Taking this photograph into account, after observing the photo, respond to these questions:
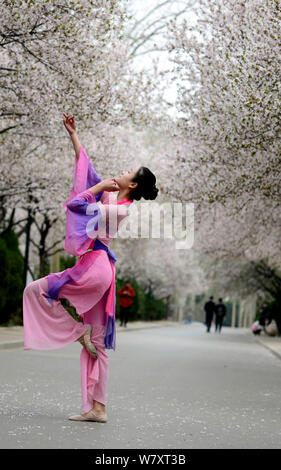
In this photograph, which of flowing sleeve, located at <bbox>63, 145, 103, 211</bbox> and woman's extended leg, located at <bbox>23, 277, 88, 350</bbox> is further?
flowing sleeve, located at <bbox>63, 145, 103, 211</bbox>

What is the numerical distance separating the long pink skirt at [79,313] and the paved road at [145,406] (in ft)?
1.23

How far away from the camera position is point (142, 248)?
48.5m

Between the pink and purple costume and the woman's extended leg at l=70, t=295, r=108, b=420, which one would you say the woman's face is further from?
the woman's extended leg at l=70, t=295, r=108, b=420

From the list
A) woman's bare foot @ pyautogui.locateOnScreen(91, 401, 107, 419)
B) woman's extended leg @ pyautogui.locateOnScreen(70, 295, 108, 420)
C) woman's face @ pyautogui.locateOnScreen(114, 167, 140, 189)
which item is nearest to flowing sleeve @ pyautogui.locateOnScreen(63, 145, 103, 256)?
woman's face @ pyautogui.locateOnScreen(114, 167, 140, 189)

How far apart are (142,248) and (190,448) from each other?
1692 inches

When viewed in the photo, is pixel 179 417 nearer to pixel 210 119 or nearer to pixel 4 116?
pixel 210 119

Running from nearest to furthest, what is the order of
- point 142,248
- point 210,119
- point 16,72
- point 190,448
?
point 190,448
point 16,72
point 210,119
point 142,248

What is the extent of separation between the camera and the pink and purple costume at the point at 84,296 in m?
6.54

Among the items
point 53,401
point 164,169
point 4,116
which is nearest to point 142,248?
point 164,169

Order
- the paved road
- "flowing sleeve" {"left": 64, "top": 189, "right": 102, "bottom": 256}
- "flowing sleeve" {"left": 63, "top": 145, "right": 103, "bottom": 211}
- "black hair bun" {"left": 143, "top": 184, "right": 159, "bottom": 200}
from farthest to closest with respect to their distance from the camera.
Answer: "black hair bun" {"left": 143, "top": 184, "right": 159, "bottom": 200}, "flowing sleeve" {"left": 63, "top": 145, "right": 103, "bottom": 211}, "flowing sleeve" {"left": 64, "top": 189, "right": 102, "bottom": 256}, the paved road

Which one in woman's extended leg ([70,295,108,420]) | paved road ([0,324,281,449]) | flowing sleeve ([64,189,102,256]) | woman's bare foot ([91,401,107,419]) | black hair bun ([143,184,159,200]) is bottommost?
paved road ([0,324,281,449])

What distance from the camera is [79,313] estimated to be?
6629 millimetres
